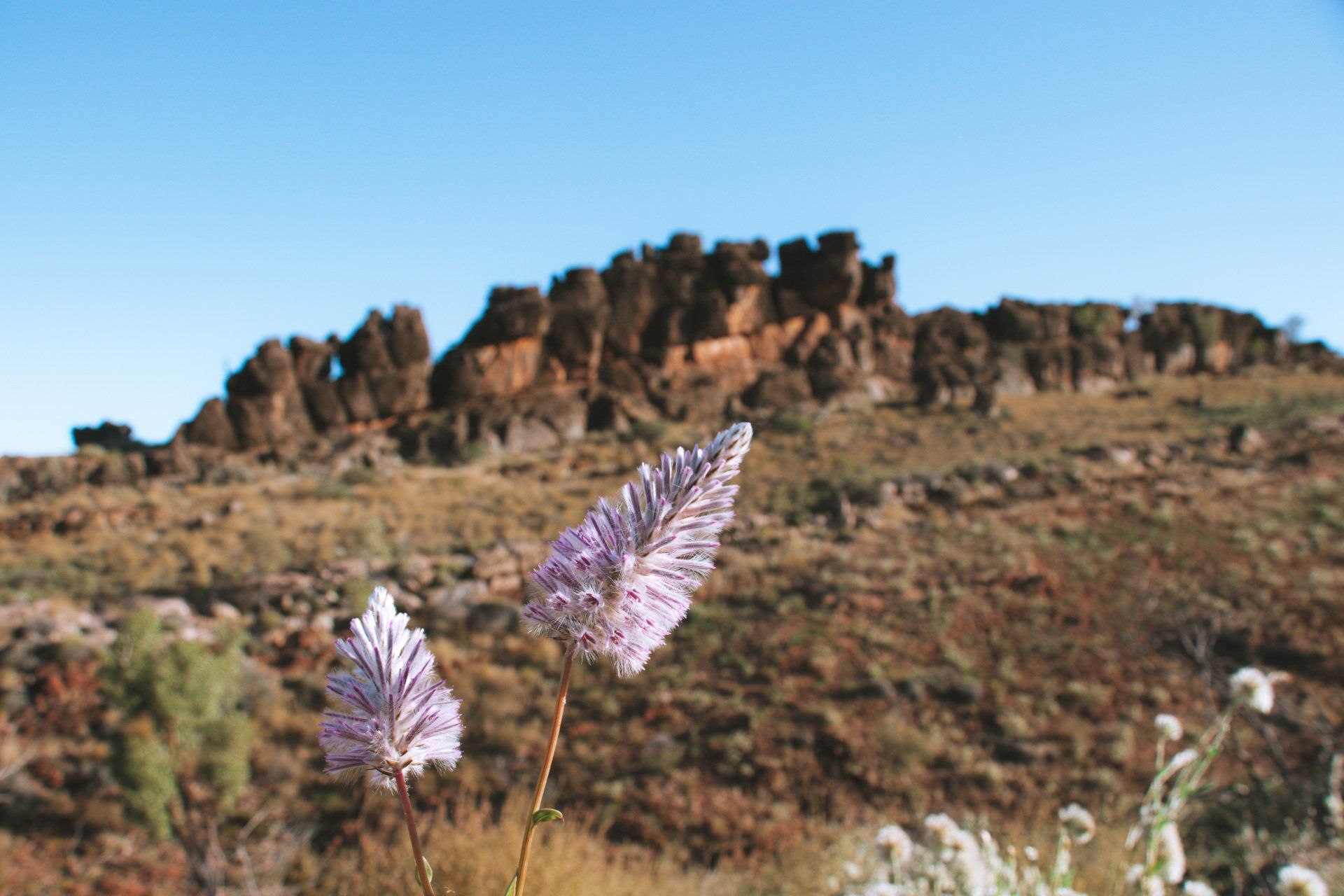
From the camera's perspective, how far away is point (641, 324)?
46.3m

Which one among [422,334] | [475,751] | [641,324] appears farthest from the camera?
[641,324]

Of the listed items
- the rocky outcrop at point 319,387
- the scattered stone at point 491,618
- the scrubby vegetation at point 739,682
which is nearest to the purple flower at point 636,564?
the scrubby vegetation at point 739,682

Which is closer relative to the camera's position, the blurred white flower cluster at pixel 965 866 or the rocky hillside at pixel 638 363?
the blurred white flower cluster at pixel 965 866

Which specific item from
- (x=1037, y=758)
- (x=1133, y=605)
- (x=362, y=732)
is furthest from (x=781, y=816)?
(x=1133, y=605)

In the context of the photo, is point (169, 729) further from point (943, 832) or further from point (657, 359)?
point (657, 359)

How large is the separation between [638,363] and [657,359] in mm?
1266

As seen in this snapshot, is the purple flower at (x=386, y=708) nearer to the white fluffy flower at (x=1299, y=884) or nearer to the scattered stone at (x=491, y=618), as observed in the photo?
the white fluffy flower at (x=1299, y=884)

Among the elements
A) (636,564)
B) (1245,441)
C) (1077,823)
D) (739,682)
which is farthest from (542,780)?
(1245,441)

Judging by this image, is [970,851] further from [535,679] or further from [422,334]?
[422,334]

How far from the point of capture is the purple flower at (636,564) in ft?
4.00

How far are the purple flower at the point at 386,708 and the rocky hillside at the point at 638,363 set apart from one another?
35390 mm

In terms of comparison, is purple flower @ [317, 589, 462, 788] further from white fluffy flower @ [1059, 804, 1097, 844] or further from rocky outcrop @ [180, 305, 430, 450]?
rocky outcrop @ [180, 305, 430, 450]

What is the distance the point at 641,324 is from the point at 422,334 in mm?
12972

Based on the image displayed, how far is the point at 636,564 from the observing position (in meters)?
1.25
